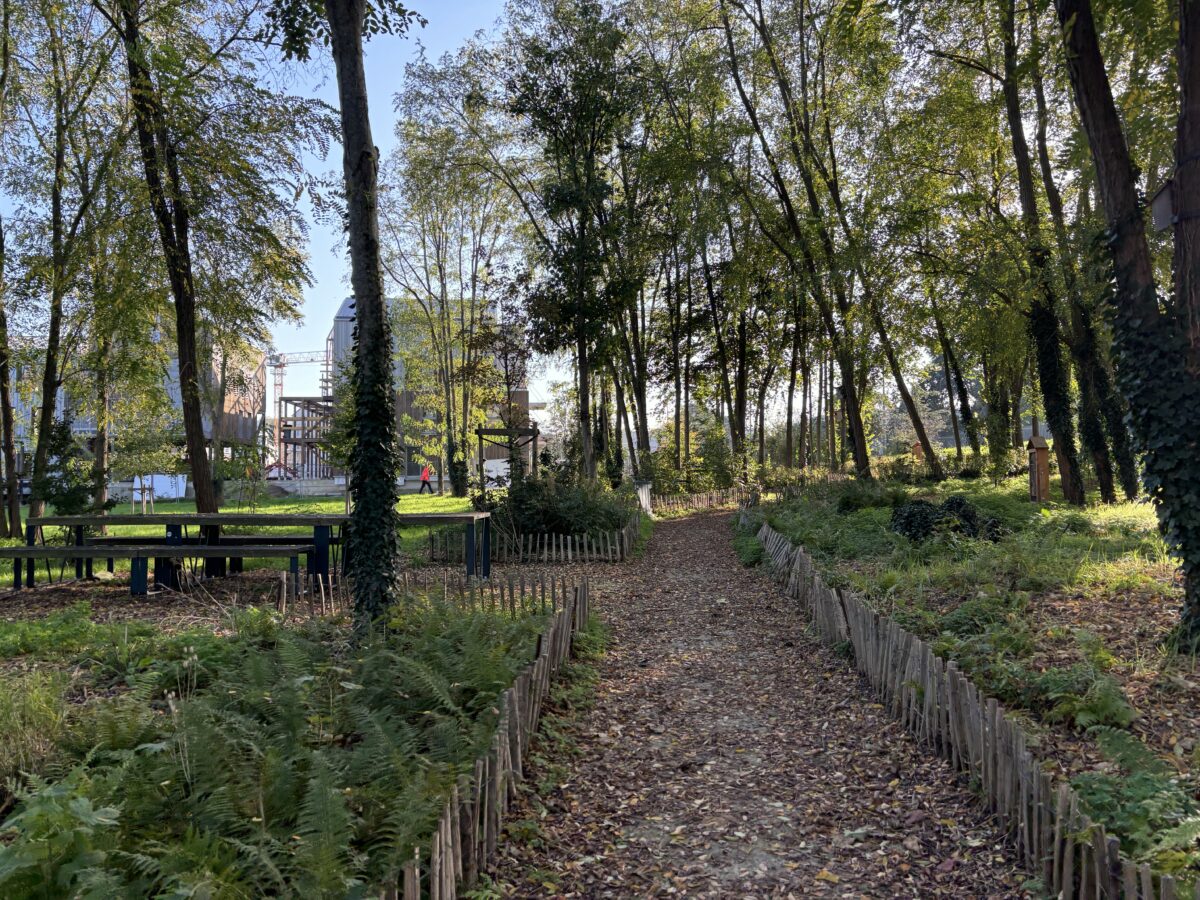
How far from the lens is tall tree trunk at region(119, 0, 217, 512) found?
11969mm

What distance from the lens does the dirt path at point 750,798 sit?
3551 mm

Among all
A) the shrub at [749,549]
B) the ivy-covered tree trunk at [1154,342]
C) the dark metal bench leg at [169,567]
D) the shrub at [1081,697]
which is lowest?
the shrub at [749,549]

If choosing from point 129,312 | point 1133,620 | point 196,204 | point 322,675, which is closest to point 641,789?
point 322,675

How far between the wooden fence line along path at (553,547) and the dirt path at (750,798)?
6.05m

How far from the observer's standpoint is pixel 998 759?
370cm

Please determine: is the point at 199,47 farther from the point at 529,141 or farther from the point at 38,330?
the point at 529,141

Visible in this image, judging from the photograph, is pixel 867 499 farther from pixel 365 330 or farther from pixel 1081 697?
pixel 1081 697

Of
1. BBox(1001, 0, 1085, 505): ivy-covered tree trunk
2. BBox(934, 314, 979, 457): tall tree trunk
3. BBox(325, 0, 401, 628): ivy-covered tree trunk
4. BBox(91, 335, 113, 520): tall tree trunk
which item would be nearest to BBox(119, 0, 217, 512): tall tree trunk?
BBox(91, 335, 113, 520): tall tree trunk

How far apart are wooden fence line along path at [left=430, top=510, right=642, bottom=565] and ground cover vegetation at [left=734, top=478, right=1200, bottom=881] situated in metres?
3.38

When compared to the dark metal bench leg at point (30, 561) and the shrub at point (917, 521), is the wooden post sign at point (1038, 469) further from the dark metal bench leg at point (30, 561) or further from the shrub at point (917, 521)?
the dark metal bench leg at point (30, 561)

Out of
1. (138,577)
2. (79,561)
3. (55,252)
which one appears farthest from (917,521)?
(55,252)

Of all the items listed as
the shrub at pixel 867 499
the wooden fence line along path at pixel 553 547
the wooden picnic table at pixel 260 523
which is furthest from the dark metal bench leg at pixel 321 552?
the shrub at pixel 867 499

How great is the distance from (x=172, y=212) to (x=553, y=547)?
8078mm

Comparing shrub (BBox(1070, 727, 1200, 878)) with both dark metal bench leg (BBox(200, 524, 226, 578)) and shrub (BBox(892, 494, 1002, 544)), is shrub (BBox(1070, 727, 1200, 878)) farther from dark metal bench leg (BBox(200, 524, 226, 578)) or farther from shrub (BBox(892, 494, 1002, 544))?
dark metal bench leg (BBox(200, 524, 226, 578))
